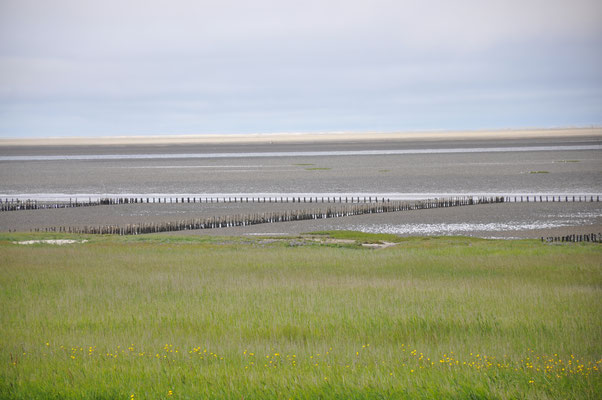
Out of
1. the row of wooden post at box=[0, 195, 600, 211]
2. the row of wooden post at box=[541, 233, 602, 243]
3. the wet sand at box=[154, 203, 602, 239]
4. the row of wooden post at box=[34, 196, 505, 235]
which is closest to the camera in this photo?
the row of wooden post at box=[541, 233, 602, 243]


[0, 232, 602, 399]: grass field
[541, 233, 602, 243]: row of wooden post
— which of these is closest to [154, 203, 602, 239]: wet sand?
[541, 233, 602, 243]: row of wooden post

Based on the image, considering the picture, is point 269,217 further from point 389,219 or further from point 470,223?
point 470,223

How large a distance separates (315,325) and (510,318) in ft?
13.3

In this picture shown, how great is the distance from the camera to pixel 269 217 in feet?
156

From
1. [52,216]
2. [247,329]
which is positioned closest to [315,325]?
[247,329]

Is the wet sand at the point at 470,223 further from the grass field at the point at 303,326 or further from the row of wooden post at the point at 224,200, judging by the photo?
the grass field at the point at 303,326

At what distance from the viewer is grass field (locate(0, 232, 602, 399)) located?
9.47 m

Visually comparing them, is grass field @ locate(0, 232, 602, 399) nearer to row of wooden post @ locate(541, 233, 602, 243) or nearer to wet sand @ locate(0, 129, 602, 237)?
row of wooden post @ locate(541, 233, 602, 243)

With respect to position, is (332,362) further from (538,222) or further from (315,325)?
(538,222)

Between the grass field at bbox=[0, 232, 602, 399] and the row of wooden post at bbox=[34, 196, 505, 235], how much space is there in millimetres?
16235

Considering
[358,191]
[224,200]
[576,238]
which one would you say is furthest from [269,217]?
[358,191]

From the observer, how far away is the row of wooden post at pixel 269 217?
42.6 m

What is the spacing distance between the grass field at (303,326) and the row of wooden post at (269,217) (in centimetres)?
1623

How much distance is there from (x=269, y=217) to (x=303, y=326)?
33.7m
